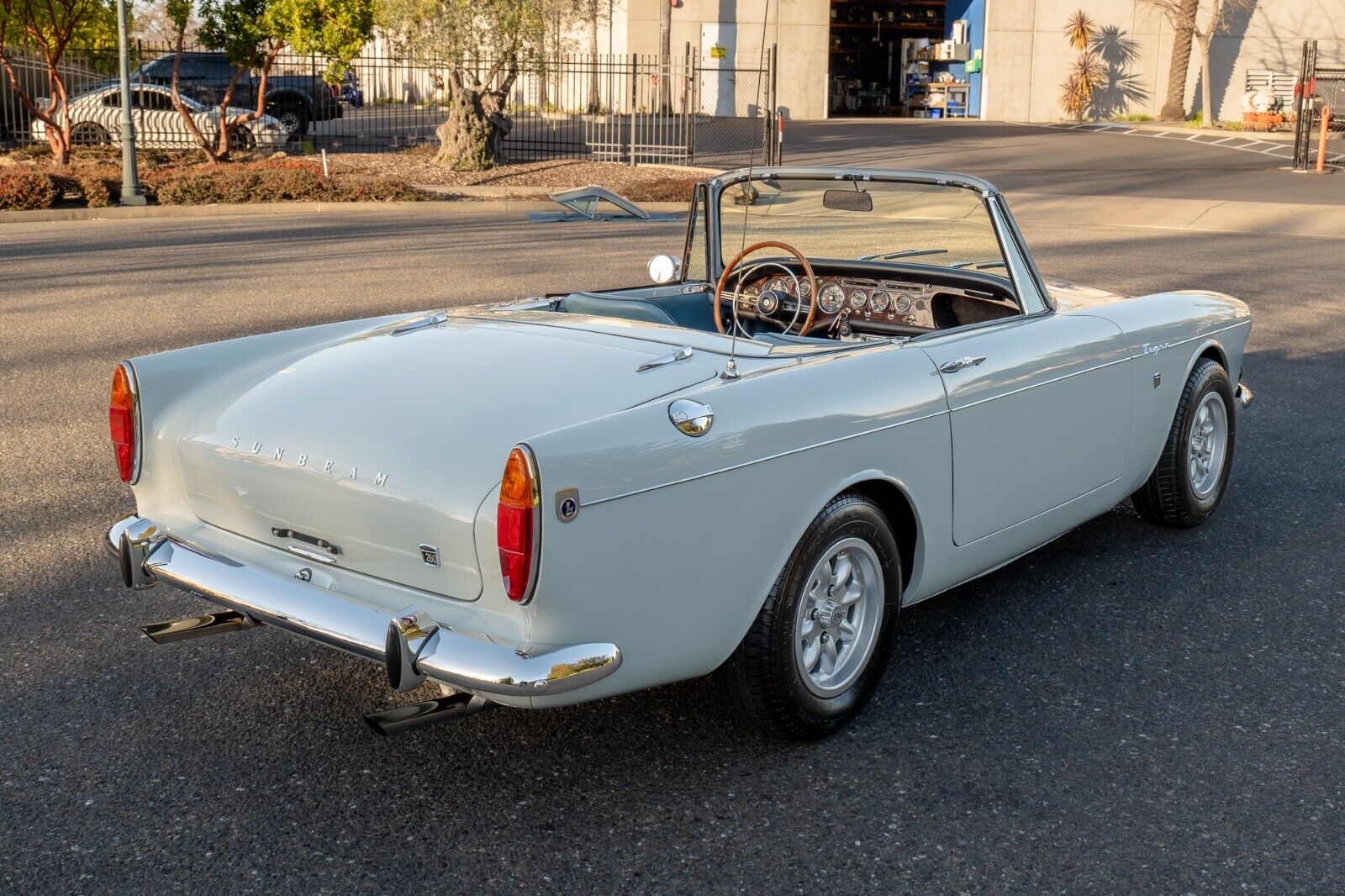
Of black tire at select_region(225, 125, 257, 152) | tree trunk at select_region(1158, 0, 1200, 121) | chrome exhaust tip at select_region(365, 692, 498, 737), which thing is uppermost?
tree trunk at select_region(1158, 0, 1200, 121)

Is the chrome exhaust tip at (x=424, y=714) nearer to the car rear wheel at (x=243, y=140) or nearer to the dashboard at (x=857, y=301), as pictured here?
the dashboard at (x=857, y=301)

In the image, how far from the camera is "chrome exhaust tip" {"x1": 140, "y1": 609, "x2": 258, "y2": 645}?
3.75 m

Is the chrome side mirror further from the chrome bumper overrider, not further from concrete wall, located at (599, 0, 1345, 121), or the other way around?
concrete wall, located at (599, 0, 1345, 121)

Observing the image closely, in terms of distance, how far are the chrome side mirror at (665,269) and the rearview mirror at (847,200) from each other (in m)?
0.63

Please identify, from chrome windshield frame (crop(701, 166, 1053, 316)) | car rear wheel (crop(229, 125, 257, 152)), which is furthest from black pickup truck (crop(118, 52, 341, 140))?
chrome windshield frame (crop(701, 166, 1053, 316))

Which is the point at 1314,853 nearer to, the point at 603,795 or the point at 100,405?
the point at 603,795

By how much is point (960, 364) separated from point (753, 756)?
126 cm

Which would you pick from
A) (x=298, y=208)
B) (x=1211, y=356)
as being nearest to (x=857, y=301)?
(x=1211, y=356)

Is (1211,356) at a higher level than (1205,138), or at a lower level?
lower

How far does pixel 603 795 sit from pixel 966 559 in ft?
4.46

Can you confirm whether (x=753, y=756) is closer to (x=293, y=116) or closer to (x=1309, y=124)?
(x=1309, y=124)

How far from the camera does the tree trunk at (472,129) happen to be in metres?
24.8

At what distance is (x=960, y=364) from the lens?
4020mm

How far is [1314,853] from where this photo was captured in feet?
10.3
